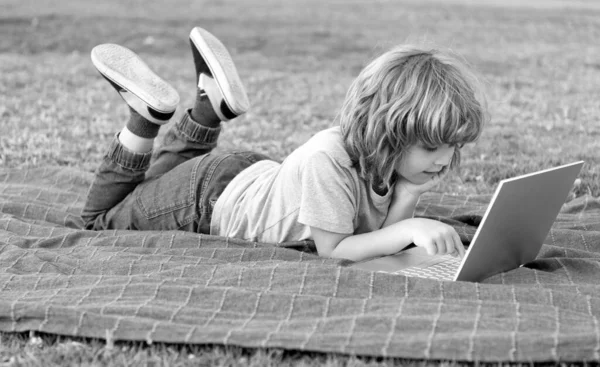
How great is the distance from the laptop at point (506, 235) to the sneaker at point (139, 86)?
1372 mm

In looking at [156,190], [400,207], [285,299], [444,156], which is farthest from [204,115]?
[285,299]

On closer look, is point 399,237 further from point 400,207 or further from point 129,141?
point 129,141

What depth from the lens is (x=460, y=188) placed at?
5648 mm

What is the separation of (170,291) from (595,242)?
2058 mm

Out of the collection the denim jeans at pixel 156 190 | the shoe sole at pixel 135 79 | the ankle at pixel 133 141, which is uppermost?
the shoe sole at pixel 135 79

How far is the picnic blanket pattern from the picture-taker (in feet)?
9.24

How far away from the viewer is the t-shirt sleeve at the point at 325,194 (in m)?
3.71

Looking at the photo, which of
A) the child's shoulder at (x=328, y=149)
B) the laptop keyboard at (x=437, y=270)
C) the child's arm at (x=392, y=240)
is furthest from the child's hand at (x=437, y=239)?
the child's shoulder at (x=328, y=149)

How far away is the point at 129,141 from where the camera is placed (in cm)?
448

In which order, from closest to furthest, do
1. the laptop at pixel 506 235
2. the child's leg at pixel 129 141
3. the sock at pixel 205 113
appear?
the laptop at pixel 506 235
the child's leg at pixel 129 141
the sock at pixel 205 113

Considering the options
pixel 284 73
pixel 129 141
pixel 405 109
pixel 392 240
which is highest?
pixel 405 109

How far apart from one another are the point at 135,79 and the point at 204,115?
1.51 feet

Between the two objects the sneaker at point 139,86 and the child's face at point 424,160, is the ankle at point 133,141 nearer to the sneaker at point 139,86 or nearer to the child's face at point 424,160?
the sneaker at point 139,86

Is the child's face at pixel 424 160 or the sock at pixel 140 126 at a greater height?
the child's face at pixel 424 160
